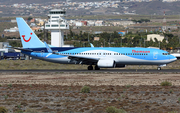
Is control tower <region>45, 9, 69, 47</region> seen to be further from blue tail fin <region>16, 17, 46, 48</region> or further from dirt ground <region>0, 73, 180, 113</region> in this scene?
dirt ground <region>0, 73, 180, 113</region>

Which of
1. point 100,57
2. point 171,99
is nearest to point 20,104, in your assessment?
point 171,99

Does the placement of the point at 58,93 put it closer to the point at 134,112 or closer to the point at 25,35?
the point at 134,112

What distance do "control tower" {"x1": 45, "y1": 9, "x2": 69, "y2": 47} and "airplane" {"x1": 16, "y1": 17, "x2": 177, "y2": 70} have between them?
64.4m

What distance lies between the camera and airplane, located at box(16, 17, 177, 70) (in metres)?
48.6

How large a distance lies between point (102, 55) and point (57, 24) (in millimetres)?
69354

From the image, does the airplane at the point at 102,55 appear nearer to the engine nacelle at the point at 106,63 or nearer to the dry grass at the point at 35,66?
the engine nacelle at the point at 106,63

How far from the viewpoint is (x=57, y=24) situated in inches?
4587

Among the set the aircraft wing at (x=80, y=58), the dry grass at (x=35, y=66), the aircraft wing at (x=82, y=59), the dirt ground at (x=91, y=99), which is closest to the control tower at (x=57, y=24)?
the dry grass at (x=35, y=66)

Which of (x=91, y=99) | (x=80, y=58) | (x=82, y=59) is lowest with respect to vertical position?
(x=91, y=99)

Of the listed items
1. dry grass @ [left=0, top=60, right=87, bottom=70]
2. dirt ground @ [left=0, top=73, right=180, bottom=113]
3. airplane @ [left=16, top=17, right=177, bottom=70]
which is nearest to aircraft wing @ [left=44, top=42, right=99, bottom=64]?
airplane @ [left=16, top=17, right=177, bottom=70]

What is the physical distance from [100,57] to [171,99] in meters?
28.0

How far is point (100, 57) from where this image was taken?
49781 millimetres

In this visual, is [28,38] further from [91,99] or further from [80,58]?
[91,99]

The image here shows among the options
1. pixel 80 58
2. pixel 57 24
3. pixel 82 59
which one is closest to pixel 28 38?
pixel 80 58
